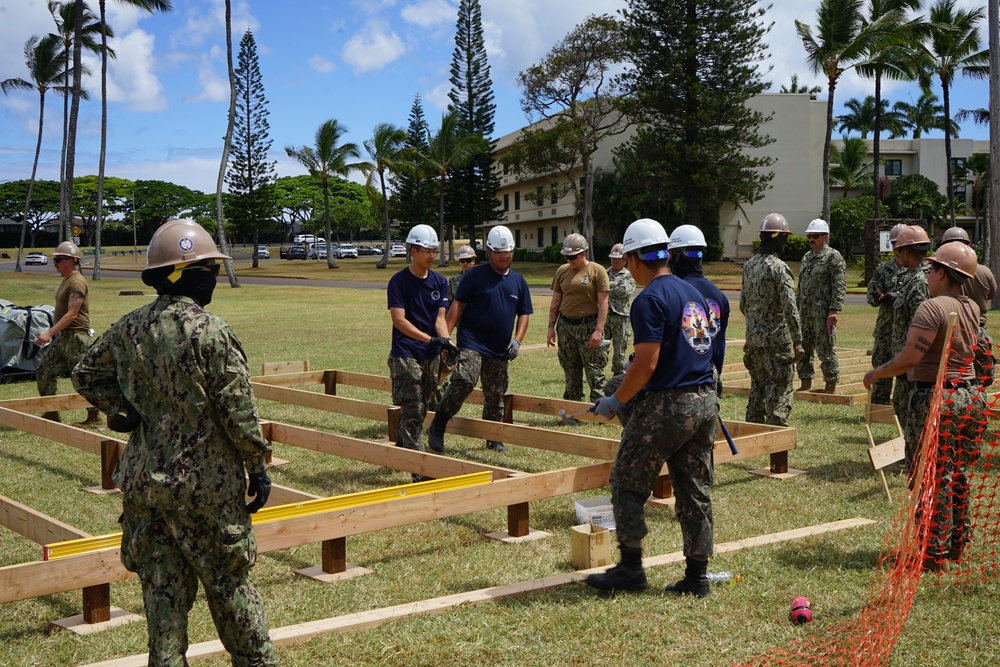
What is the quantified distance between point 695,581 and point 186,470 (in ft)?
8.91

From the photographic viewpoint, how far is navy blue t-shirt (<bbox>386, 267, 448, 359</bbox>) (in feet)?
24.3

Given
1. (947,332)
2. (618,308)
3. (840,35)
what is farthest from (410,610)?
(840,35)

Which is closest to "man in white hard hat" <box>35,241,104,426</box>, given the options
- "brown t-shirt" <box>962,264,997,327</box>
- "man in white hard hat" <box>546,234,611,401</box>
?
"man in white hard hat" <box>546,234,611,401</box>

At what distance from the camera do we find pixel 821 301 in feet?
35.8

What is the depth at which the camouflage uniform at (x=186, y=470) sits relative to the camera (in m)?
3.29

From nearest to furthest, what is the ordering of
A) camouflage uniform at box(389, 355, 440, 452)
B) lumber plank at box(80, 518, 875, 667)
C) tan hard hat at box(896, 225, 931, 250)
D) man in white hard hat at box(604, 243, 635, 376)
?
1. lumber plank at box(80, 518, 875, 667)
2. tan hard hat at box(896, 225, 931, 250)
3. camouflage uniform at box(389, 355, 440, 452)
4. man in white hard hat at box(604, 243, 635, 376)

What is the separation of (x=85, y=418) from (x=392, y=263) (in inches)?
1917

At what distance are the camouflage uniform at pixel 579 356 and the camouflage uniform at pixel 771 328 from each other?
1671mm

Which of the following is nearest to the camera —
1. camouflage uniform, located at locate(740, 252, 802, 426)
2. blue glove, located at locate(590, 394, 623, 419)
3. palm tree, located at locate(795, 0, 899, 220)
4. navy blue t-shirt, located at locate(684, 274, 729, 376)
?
blue glove, located at locate(590, 394, 623, 419)

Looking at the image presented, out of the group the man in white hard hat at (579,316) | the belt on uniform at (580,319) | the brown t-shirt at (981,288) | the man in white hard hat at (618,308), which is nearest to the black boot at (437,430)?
the man in white hard hat at (579,316)

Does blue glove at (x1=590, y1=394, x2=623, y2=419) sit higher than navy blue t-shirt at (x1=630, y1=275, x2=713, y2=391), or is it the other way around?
navy blue t-shirt at (x1=630, y1=275, x2=713, y2=391)

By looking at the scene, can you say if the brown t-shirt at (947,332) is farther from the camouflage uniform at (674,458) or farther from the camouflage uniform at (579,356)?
the camouflage uniform at (579,356)

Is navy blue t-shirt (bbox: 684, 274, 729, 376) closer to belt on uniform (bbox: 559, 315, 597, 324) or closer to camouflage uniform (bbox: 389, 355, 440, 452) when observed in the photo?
camouflage uniform (bbox: 389, 355, 440, 452)

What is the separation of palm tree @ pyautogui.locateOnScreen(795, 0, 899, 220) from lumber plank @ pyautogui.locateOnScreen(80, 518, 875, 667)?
33609 millimetres
